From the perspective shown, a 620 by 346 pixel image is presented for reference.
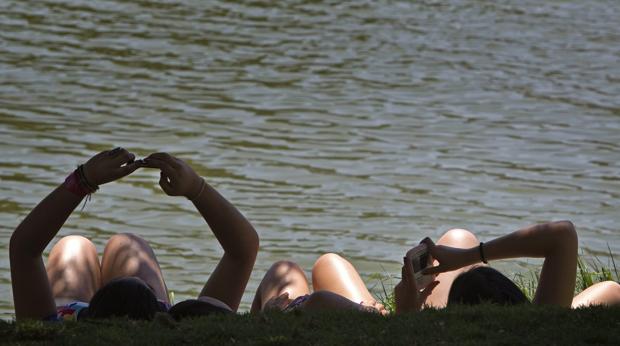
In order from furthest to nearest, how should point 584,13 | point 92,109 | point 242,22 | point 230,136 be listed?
point 584,13 < point 242,22 < point 92,109 < point 230,136

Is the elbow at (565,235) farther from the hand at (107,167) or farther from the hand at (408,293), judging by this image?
the hand at (107,167)

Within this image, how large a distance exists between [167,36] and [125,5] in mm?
2547

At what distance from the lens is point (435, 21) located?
18.8m

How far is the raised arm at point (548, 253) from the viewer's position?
511 centimetres

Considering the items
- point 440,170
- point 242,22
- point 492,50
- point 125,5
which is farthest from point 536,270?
point 125,5

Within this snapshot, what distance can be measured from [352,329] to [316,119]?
319 inches

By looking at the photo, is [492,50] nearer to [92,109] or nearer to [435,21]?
[435,21]

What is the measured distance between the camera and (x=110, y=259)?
5918 millimetres

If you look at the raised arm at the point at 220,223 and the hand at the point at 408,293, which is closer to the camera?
the hand at the point at 408,293

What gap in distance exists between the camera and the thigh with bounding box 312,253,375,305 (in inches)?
Result: 239

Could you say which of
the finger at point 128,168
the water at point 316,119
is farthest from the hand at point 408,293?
the water at point 316,119

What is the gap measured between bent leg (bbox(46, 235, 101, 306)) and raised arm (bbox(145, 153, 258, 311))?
578 mm

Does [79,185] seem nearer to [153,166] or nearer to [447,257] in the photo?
[153,166]

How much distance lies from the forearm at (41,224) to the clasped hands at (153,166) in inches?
5.2
